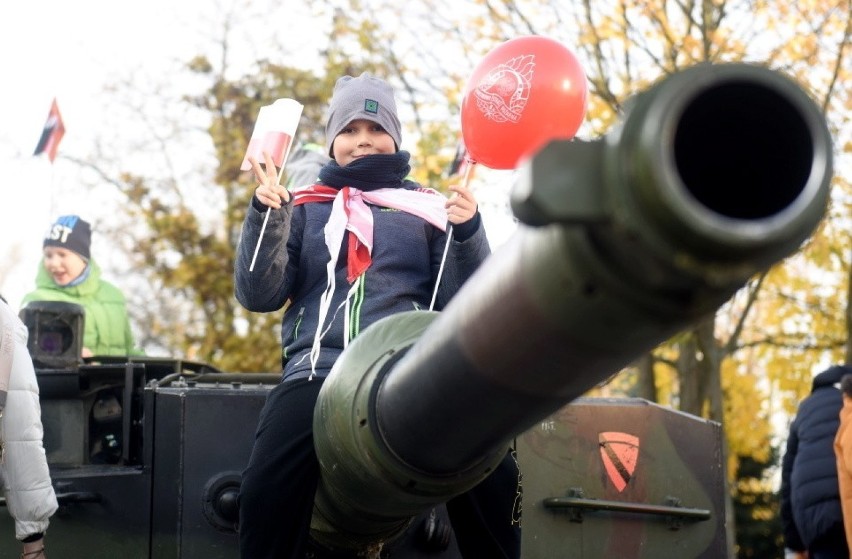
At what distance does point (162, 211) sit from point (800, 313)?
28.2ft

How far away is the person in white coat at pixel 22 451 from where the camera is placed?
4.52 m

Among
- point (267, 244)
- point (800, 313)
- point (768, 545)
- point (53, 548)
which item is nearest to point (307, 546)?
point (267, 244)

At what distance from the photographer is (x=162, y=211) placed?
18969 mm

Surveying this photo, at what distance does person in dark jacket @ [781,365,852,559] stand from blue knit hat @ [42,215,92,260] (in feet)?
13.8

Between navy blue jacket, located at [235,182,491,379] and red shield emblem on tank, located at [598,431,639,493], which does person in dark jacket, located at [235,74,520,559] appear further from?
red shield emblem on tank, located at [598,431,639,493]

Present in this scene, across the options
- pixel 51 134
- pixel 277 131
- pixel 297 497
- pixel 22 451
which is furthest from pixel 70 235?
pixel 297 497

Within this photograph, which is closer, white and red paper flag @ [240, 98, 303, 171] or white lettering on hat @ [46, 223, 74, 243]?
white and red paper flag @ [240, 98, 303, 171]

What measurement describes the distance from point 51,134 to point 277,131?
17.1 feet

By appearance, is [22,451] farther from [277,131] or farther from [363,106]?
[363,106]

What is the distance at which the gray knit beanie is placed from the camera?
14.8 feet

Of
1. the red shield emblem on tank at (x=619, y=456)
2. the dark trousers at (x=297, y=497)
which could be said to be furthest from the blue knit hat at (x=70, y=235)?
the dark trousers at (x=297, y=497)

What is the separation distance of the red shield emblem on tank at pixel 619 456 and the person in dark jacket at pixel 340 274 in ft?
3.56

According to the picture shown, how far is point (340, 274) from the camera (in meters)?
4.21

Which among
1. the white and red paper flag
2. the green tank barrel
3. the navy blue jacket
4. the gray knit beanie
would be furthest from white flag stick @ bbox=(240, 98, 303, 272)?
the green tank barrel
